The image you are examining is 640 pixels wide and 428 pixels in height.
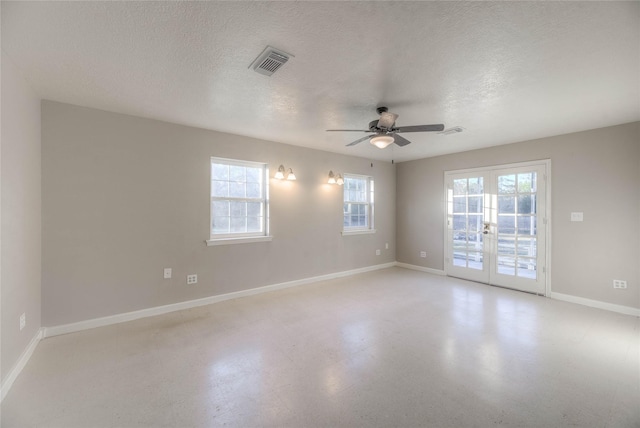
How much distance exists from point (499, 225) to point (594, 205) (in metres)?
1.24

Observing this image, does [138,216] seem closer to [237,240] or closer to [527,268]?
[237,240]

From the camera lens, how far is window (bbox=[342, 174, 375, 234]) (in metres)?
5.66

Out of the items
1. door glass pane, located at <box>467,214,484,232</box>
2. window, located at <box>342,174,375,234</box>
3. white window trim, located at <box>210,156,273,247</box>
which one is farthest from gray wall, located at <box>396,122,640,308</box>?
white window trim, located at <box>210,156,273,247</box>

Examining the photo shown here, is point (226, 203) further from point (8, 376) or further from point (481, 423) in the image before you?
point (481, 423)

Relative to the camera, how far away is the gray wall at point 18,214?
2064mm

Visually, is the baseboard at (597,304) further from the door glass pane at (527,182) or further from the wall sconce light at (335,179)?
the wall sconce light at (335,179)

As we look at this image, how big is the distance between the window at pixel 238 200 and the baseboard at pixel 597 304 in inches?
189

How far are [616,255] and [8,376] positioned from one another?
22.3ft

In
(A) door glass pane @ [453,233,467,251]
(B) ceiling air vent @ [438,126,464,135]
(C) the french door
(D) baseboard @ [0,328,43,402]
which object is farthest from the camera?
(A) door glass pane @ [453,233,467,251]

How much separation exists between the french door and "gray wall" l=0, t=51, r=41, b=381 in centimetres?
619

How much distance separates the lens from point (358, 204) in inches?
231

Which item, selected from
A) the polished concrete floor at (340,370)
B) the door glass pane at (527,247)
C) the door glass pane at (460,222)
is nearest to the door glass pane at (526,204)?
the door glass pane at (527,247)

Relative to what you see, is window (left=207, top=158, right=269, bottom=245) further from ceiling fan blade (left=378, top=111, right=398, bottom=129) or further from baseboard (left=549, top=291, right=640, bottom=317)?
baseboard (left=549, top=291, right=640, bottom=317)

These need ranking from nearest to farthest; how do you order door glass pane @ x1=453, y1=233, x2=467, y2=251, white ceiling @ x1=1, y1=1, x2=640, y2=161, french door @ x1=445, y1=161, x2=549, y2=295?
white ceiling @ x1=1, y1=1, x2=640, y2=161, french door @ x1=445, y1=161, x2=549, y2=295, door glass pane @ x1=453, y1=233, x2=467, y2=251
